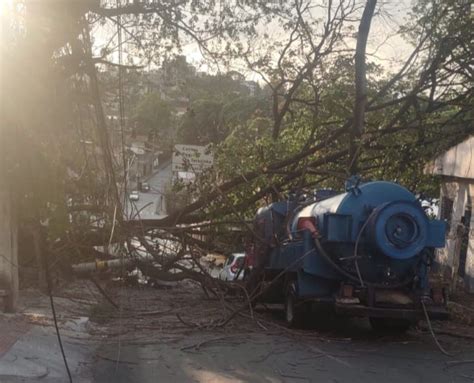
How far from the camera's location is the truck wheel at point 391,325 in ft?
39.4

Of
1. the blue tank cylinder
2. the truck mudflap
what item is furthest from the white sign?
the truck mudflap

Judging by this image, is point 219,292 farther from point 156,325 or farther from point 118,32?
point 118,32

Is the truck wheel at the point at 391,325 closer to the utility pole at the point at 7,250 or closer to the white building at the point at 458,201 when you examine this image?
the utility pole at the point at 7,250

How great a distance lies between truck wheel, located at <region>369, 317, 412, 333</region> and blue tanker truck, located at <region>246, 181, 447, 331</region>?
2 centimetres

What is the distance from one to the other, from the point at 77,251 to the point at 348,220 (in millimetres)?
5342

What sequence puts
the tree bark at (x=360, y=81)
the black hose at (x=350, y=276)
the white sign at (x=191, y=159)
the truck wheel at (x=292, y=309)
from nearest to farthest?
the black hose at (x=350, y=276) → the truck wheel at (x=292, y=309) → the tree bark at (x=360, y=81) → the white sign at (x=191, y=159)

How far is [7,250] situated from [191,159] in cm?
757

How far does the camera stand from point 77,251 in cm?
1360

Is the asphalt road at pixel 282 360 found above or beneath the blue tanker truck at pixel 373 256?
beneath

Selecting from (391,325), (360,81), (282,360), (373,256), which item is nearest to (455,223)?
(360,81)

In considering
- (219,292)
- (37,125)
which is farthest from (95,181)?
(219,292)

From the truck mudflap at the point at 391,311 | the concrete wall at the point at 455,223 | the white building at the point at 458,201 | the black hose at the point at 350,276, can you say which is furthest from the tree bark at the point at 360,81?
the concrete wall at the point at 455,223

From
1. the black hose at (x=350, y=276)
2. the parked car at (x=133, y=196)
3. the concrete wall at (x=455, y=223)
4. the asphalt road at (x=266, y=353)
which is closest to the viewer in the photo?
the asphalt road at (x=266, y=353)

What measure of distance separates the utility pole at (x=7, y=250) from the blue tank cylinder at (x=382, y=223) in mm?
4751
